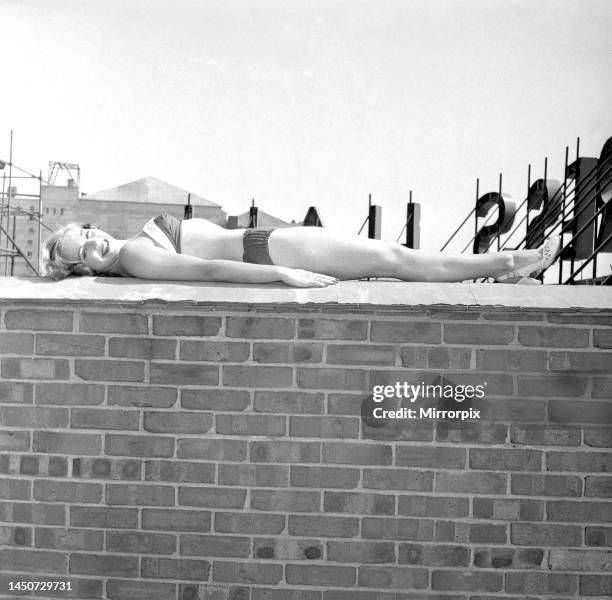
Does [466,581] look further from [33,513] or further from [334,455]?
[33,513]

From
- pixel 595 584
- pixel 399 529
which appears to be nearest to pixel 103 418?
pixel 399 529

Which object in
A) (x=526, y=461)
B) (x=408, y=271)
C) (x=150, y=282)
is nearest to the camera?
(x=526, y=461)

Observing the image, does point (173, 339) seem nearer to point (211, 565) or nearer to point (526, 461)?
point (211, 565)

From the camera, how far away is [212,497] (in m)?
2.68

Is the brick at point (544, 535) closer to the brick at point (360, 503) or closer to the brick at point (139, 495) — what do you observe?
the brick at point (360, 503)

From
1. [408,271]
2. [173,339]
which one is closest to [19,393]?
[173,339]

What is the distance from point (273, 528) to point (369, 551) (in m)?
0.40

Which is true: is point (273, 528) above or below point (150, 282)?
below

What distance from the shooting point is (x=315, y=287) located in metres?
2.79

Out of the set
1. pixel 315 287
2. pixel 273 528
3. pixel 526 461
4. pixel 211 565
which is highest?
pixel 315 287

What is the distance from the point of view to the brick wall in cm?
262

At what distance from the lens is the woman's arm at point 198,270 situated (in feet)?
9.22

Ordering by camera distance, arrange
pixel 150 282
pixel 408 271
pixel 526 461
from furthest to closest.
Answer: pixel 408 271
pixel 150 282
pixel 526 461

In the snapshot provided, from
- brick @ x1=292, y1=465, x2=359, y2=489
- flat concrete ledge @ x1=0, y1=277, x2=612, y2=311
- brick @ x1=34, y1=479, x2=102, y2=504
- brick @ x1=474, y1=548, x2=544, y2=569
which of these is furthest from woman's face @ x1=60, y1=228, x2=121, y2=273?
brick @ x1=474, y1=548, x2=544, y2=569
